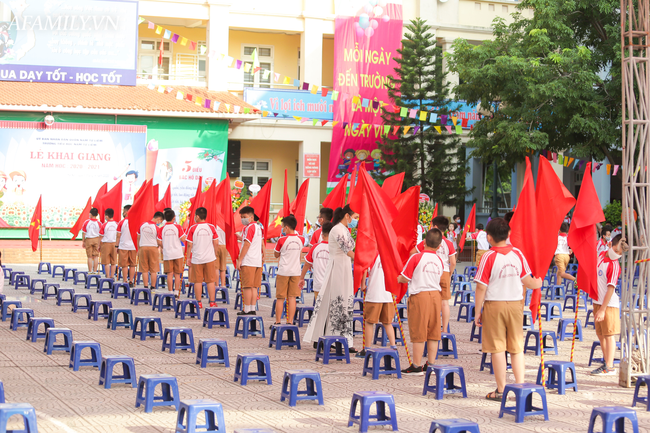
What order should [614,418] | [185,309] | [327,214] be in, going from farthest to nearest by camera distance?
[185,309] → [327,214] → [614,418]

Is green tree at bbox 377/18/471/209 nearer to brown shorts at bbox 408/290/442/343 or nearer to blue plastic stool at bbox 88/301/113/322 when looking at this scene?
blue plastic stool at bbox 88/301/113/322

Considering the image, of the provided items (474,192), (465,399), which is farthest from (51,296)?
(474,192)

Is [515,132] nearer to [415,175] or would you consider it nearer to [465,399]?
[415,175]

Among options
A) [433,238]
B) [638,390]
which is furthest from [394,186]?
[638,390]

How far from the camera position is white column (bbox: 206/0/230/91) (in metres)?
29.0

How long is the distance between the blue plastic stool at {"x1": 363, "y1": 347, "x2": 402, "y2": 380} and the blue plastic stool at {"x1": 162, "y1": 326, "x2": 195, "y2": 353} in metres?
2.34

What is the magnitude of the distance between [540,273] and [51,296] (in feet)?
36.3

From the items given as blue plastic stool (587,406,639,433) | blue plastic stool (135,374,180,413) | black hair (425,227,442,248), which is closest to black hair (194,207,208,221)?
black hair (425,227,442,248)

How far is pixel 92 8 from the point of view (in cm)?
2720

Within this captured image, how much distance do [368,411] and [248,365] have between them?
199 centimetres

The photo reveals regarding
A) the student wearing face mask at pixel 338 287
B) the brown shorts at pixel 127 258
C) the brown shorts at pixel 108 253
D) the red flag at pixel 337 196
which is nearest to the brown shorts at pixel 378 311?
the student wearing face mask at pixel 338 287

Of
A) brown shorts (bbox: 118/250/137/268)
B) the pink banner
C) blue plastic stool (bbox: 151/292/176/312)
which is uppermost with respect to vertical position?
the pink banner

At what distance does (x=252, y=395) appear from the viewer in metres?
7.25

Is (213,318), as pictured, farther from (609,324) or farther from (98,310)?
(609,324)
